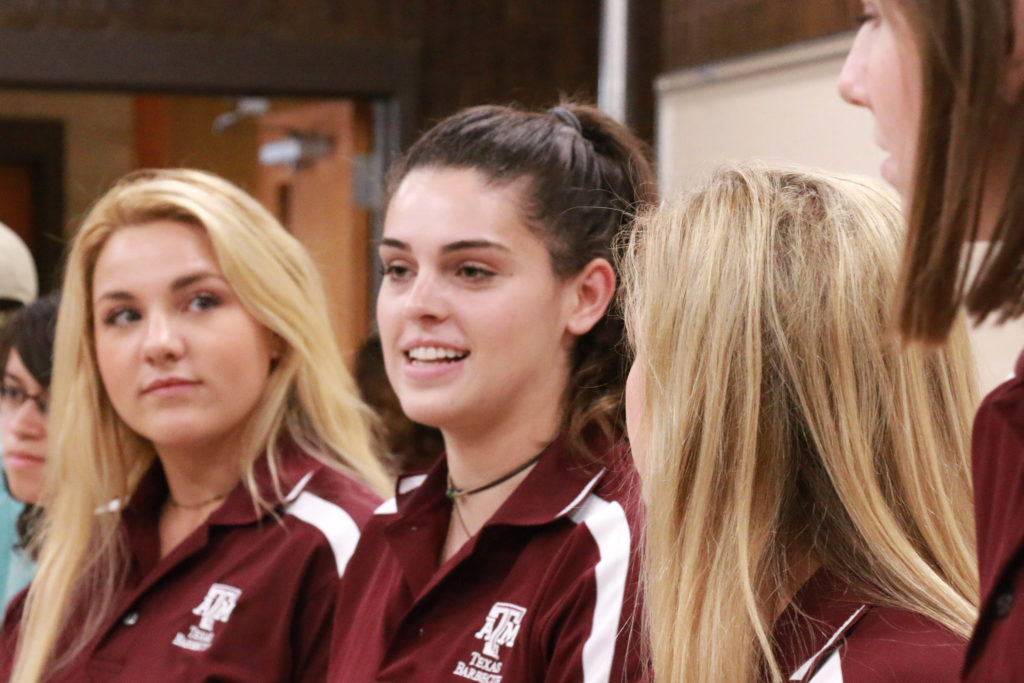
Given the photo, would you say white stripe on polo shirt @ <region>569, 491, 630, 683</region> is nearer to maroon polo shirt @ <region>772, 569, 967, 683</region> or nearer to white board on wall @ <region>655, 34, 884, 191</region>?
maroon polo shirt @ <region>772, 569, 967, 683</region>

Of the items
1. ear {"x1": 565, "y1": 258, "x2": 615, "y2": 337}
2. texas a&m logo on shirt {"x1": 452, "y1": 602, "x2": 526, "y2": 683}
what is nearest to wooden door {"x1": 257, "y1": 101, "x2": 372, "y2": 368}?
ear {"x1": 565, "y1": 258, "x2": 615, "y2": 337}

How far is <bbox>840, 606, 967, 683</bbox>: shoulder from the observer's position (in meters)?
1.01

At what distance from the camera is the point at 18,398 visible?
237cm

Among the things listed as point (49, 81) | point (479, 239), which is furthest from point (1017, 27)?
point (49, 81)

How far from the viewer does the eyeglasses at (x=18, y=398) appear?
235 cm

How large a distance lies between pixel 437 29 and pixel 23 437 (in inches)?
79.4

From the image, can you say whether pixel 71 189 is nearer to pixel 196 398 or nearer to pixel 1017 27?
pixel 196 398

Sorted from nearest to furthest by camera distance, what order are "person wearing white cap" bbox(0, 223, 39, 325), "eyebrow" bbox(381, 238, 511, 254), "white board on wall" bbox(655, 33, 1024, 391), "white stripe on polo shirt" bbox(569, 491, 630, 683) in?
"white stripe on polo shirt" bbox(569, 491, 630, 683)
"eyebrow" bbox(381, 238, 511, 254)
"person wearing white cap" bbox(0, 223, 39, 325)
"white board on wall" bbox(655, 33, 1024, 391)

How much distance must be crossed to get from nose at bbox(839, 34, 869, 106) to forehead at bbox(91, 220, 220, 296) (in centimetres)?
134

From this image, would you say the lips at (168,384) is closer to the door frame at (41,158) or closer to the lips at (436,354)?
the lips at (436,354)

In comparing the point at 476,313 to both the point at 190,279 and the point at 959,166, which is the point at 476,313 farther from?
the point at 959,166

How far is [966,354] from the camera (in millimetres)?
1194

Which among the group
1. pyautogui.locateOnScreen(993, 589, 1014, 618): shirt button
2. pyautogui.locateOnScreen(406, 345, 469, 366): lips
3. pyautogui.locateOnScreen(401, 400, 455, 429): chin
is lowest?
pyautogui.locateOnScreen(401, 400, 455, 429): chin

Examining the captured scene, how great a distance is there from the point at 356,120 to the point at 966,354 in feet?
9.76
